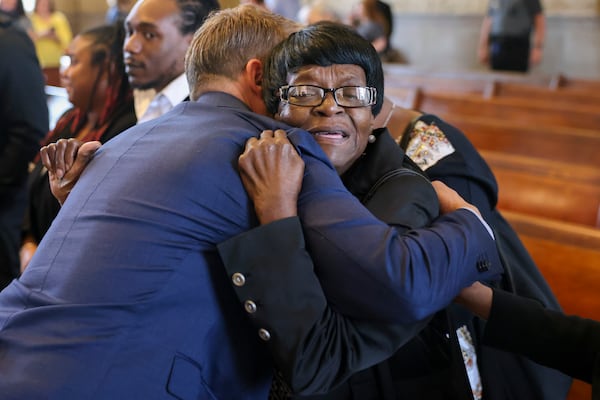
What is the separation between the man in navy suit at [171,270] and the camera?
1167mm

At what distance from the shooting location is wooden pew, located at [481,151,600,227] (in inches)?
106

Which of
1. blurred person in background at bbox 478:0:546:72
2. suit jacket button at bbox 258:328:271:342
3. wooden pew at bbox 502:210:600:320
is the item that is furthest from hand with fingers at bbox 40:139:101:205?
blurred person in background at bbox 478:0:546:72

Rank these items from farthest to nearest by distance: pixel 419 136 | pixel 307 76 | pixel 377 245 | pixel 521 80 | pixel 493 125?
pixel 521 80
pixel 493 125
pixel 419 136
pixel 307 76
pixel 377 245

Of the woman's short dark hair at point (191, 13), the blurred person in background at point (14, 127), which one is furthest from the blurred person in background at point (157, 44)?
the blurred person in background at point (14, 127)

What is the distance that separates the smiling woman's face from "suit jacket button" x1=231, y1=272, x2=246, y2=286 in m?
0.44

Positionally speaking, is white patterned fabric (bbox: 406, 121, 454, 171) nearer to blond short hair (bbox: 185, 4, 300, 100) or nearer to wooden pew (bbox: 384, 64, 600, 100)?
blond short hair (bbox: 185, 4, 300, 100)

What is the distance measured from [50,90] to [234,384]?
5578 millimetres

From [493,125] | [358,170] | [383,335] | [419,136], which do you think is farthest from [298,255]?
[493,125]

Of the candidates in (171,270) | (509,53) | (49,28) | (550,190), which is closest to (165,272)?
(171,270)

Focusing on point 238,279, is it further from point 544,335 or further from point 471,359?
point 471,359

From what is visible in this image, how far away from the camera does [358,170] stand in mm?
1605

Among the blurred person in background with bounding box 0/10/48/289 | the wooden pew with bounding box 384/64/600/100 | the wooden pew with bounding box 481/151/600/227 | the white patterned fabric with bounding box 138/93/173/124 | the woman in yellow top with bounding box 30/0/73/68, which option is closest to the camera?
the white patterned fabric with bounding box 138/93/173/124

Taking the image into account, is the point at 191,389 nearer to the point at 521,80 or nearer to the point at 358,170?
the point at 358,170

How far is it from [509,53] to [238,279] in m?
7.70
